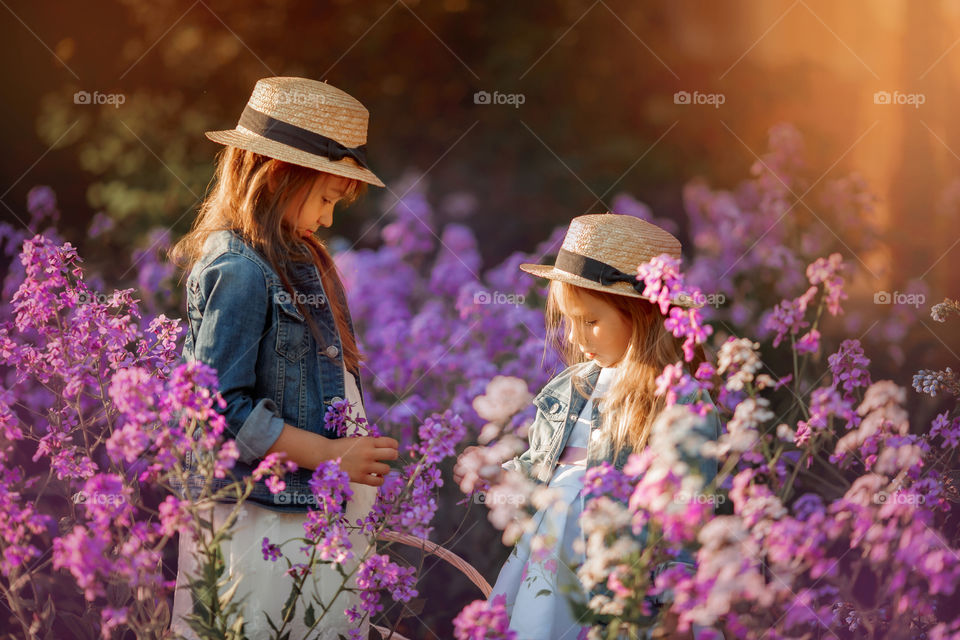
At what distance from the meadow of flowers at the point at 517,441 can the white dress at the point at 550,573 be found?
0.49 feet

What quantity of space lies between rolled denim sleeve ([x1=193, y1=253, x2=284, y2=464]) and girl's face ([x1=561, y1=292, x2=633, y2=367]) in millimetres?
685

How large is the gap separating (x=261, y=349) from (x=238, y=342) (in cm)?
8

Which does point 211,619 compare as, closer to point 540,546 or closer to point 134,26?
point 540,546

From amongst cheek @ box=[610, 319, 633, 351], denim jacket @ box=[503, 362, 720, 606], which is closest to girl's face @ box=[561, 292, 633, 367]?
cheek @ box=[610, 319, 633, 351]

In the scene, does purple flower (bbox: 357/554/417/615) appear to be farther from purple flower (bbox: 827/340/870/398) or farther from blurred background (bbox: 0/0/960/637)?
blurred background (bbox: 0/0/960/637)

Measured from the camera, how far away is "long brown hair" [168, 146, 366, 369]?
1.97 m

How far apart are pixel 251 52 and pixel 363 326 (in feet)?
3.20

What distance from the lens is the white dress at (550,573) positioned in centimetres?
201

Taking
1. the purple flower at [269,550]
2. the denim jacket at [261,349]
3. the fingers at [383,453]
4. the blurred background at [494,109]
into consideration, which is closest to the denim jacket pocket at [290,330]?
the denim jacket at [261,349]

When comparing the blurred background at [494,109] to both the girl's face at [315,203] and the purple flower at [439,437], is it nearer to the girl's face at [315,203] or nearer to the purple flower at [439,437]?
the girl's face at [315,203]

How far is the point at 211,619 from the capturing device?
163 cm

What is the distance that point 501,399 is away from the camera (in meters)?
2.57

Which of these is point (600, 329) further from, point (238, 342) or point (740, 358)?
point (238, 342)

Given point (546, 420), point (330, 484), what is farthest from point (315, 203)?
point (546, 420)
